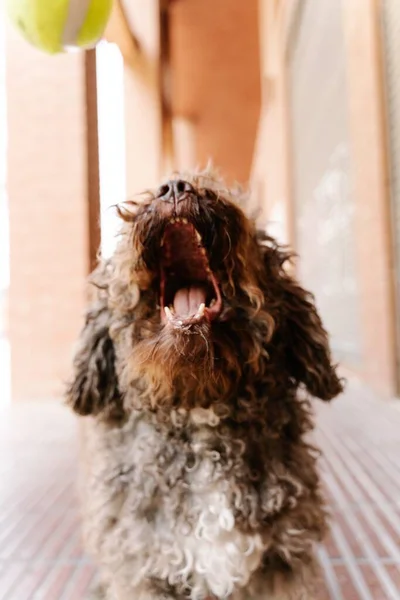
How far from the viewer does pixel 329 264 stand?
5.27m

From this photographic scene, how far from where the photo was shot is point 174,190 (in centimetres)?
118

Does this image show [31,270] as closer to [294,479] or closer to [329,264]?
[294,479]

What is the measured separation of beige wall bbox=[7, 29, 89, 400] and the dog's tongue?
1.42m

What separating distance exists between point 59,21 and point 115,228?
0.63 metres

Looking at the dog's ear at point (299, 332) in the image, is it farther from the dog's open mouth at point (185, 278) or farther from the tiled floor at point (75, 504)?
the tiled floor at point (75, 504)

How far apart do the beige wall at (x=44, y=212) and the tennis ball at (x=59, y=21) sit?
893 mm

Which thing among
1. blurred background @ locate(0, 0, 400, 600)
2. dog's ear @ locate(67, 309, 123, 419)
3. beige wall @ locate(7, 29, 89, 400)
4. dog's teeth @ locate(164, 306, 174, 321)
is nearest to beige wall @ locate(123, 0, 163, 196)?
blurred background @ locate(0, 0, 400, 600)

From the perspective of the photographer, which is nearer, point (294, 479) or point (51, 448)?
point (294, 479)

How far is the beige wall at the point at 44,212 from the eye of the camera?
112 inches

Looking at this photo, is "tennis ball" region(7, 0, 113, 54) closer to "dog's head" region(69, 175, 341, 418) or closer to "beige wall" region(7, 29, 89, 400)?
"dog's head" region(69, 175, 341, 418)

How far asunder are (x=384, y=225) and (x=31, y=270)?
6.48 feet

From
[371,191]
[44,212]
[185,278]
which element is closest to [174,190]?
[185,278]

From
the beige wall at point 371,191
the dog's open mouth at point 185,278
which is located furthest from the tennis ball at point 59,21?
the beige wall at point 371,191

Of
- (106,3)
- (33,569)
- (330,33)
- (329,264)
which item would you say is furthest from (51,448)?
(330,33)
